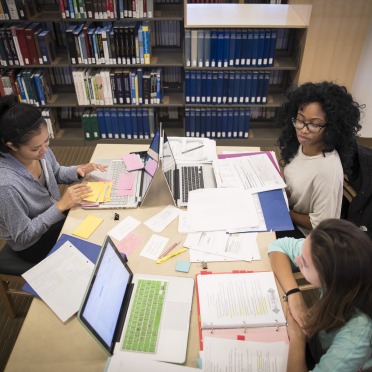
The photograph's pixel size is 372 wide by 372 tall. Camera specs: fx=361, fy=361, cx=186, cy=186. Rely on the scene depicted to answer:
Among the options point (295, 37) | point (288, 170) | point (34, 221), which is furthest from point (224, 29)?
point (34, 221)

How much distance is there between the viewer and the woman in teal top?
1.06 metres

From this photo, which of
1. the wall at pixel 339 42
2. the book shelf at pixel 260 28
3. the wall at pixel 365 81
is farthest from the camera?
the wall at pixel 365 81

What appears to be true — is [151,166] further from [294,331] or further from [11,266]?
[294,331]

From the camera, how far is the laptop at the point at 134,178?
1.86 meters

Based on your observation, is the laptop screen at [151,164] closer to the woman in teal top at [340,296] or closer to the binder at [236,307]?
the binder at [236,307]

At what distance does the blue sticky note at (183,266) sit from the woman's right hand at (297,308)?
1.39ft

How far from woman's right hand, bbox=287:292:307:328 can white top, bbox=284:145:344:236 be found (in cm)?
54

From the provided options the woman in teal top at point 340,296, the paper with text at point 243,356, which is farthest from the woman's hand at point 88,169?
the woman in teal top at point 340,296

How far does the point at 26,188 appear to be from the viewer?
179 cm

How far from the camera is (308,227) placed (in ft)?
6.34

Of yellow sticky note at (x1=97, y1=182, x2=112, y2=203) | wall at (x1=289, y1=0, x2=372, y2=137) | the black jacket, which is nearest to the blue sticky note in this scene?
yellow sticky note at (x1=97, y1=182, x2=112, y2=203)

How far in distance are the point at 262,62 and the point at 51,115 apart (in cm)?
210

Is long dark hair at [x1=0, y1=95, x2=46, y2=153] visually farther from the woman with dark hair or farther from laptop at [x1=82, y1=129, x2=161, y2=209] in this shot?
laptop at [x1=82, y1=129, x2=161, y2=209]

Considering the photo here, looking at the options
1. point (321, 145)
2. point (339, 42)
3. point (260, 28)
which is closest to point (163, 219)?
point (321, 145)
